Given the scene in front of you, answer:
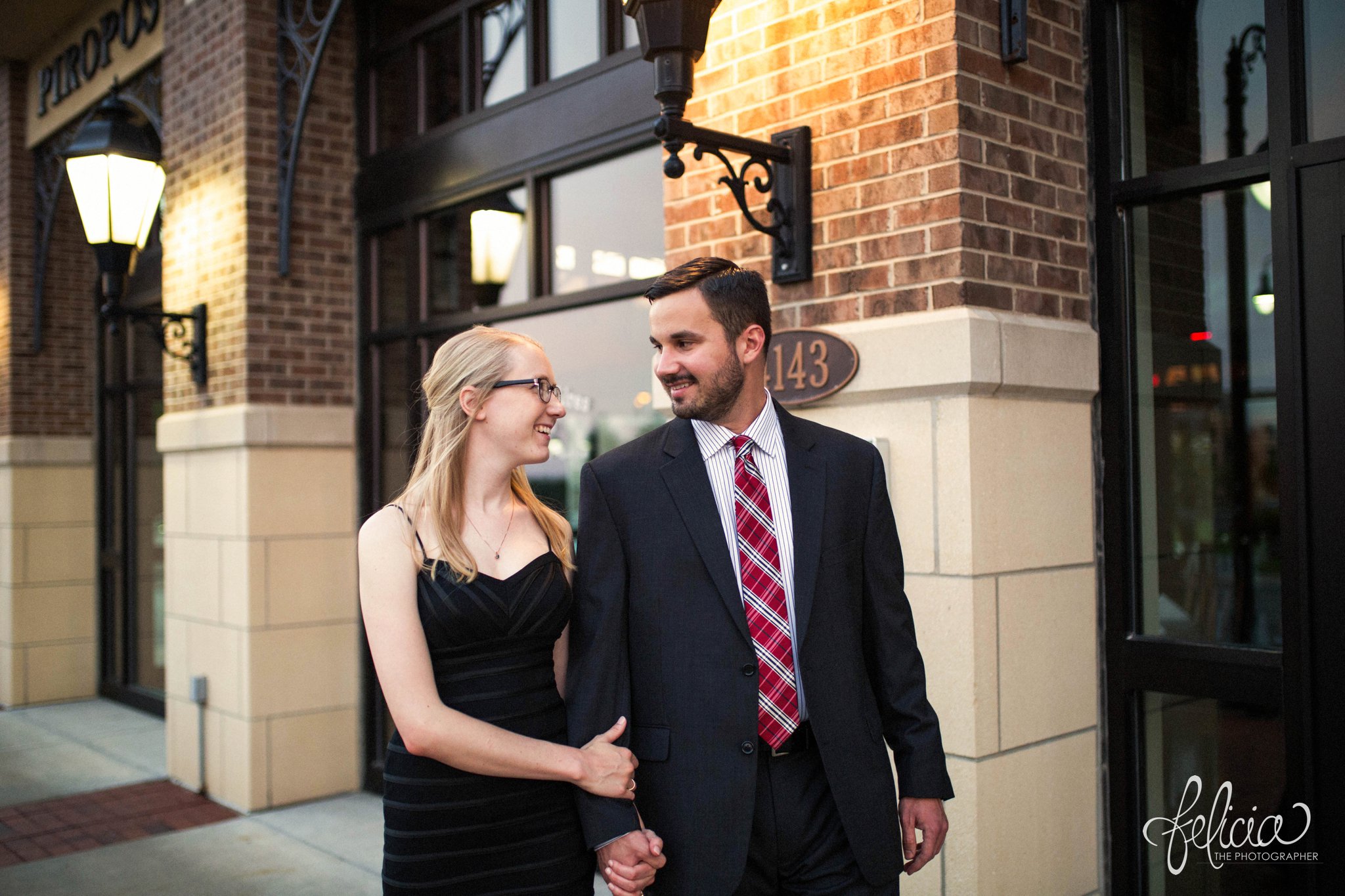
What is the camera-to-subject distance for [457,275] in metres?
6.09

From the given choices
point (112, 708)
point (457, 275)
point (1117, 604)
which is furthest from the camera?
point (112, 708)

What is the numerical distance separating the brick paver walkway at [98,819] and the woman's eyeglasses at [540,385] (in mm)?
4569

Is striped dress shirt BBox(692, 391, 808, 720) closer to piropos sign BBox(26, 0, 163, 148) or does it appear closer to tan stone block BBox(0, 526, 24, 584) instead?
piropos sign BBox(26, 0, 163, 148)

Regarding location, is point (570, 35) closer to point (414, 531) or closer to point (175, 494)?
point (414, 531)

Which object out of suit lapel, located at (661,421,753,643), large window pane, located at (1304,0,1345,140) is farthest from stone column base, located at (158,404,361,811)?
large window pane, located at (1304,0,1345,140)

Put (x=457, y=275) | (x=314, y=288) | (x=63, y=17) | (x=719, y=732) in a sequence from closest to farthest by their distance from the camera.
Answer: (x=719, y=732)
(x=457, y=275)
(x=314, y=288)
(x=63, y=17)

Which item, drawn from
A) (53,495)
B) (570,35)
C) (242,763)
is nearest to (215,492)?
(242,763)

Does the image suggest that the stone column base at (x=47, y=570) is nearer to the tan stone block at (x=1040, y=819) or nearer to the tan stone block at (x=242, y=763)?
the tan stone block at (x=242, y=763)

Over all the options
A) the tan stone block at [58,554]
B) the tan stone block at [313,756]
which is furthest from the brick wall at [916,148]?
the tan stone block at [58,554]

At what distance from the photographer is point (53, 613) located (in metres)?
9.67

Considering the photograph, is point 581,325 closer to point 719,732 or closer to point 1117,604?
point 1117,604

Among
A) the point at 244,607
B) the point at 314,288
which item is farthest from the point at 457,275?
the point at 244,607

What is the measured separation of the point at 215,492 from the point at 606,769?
4.91m

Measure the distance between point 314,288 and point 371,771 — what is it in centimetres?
285
